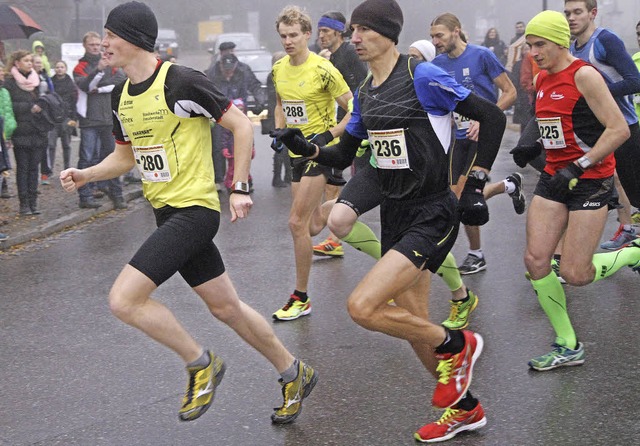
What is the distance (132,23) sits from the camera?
454cm

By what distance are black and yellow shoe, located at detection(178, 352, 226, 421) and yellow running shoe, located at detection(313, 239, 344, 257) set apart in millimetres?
4579

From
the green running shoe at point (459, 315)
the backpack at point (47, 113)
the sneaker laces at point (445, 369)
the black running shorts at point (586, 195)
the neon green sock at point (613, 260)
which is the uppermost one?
the black running shorts at point (586, 195)

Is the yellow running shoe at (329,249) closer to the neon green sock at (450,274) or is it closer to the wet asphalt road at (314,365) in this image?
the wet asphalt road at (314,365)

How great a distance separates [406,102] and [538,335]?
230 cm

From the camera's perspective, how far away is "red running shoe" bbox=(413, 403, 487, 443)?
4.52 meters

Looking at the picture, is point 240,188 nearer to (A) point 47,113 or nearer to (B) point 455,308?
(B) point 455,308

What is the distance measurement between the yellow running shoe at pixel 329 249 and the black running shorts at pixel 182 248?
4.41 meters

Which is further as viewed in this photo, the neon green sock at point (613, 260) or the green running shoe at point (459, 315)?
the green running shoe at point (459, 315)

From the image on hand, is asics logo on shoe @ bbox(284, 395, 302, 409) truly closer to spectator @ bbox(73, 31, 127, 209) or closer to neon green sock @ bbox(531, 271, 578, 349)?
neon green sock @ bbox(531, 271, 578, 349)

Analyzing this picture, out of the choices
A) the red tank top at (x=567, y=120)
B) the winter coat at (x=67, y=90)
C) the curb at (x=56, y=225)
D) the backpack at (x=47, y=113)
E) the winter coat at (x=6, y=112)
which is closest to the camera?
the red tank top at (x=567, y=120)

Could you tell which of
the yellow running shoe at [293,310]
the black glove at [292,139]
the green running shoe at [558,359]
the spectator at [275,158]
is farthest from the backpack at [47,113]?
the green running shoe at [558,359]

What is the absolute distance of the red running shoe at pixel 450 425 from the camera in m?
4.52

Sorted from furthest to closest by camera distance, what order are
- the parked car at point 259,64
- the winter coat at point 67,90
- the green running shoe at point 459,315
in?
1. the parked car at point 259,64
2. the winter coat at point 67,90
3. the green running shoe at point 459,315

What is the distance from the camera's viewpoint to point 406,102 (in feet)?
15.1
